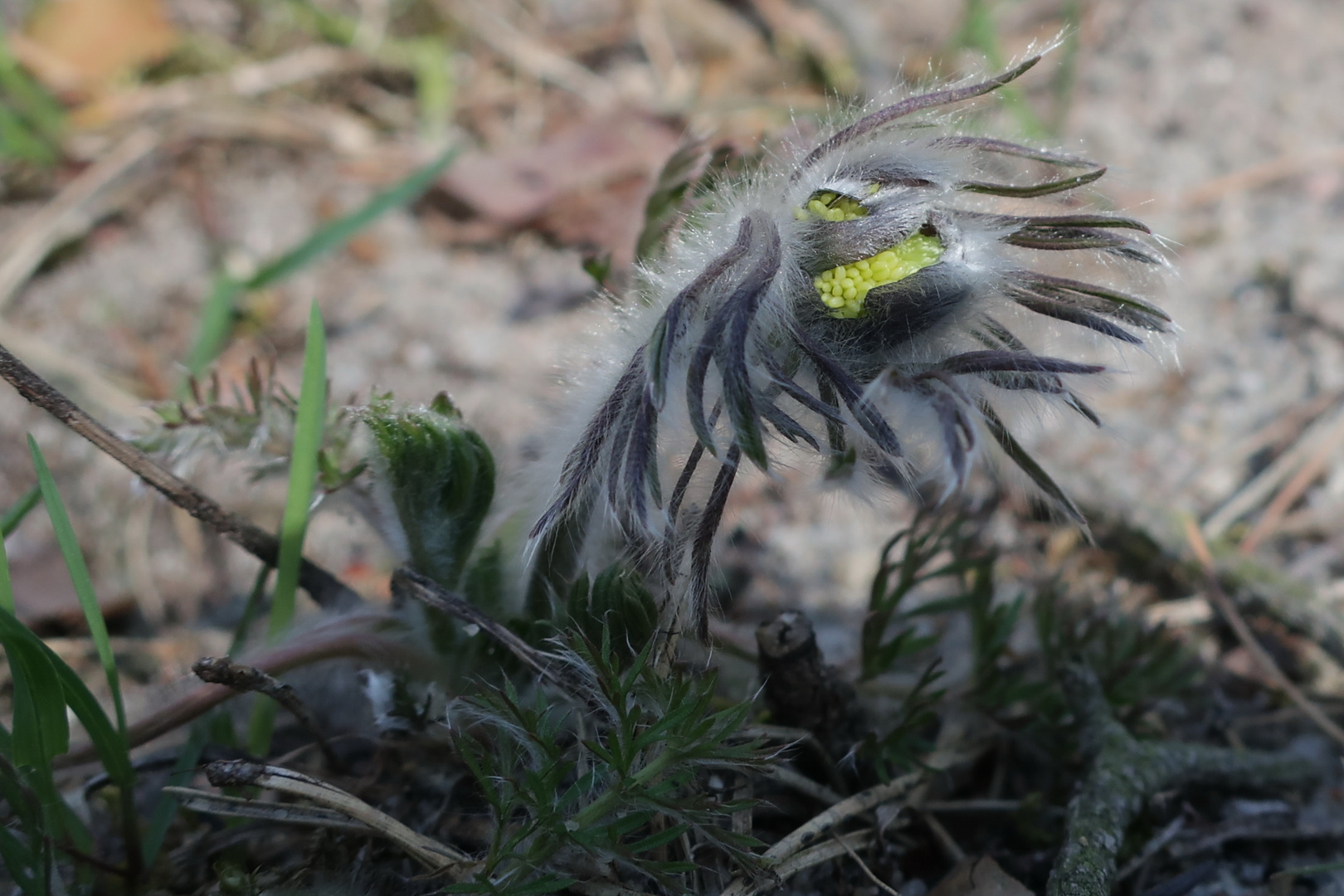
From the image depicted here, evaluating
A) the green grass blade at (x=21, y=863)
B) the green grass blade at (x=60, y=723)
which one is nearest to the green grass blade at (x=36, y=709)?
the green grass blade at (x=60, y=723)

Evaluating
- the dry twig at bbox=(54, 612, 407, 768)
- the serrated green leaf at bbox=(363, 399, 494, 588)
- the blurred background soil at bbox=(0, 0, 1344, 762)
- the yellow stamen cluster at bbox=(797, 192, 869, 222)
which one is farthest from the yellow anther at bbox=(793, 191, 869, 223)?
the dry twig at bbox=(54, 612, 407, 768)

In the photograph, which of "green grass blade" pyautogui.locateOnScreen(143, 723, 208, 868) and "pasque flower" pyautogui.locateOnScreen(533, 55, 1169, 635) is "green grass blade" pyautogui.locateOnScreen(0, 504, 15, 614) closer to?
"green grass blade" pyautogui.locateOnScreen(143, 723, 208, 868)

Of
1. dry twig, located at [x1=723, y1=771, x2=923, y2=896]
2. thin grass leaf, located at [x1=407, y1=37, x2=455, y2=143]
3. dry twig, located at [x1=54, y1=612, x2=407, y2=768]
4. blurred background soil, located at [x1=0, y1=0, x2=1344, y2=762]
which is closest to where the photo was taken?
dry twig, located at [x1=723, y1=771, x2=923, y2=896]

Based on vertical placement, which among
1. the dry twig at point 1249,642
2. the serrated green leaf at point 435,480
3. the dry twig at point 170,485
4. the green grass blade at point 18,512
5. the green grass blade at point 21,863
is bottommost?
the green grass blade at point 21,863

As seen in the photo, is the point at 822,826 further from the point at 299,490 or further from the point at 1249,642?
the point at 1249,642

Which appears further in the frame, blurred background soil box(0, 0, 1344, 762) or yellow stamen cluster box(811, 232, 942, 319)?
blurred background soil box(0, 0, 1344, 762)

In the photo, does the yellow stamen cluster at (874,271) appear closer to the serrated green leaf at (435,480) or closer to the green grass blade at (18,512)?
the serrated green leaf at (435,480)

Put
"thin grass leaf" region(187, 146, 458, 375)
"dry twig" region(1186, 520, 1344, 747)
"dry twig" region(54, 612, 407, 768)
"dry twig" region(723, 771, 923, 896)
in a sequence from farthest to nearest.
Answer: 1. "thin grass leaf" region(187, 146, 458, 375)
2. "dry twig" region(1186, 520, 1344, 747)
3. "dry twig" region(54, 612, 407, 768)
4. "dry twig" region(723, 771, 923, 896)

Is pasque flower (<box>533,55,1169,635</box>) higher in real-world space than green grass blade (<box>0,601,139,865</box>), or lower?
higher
